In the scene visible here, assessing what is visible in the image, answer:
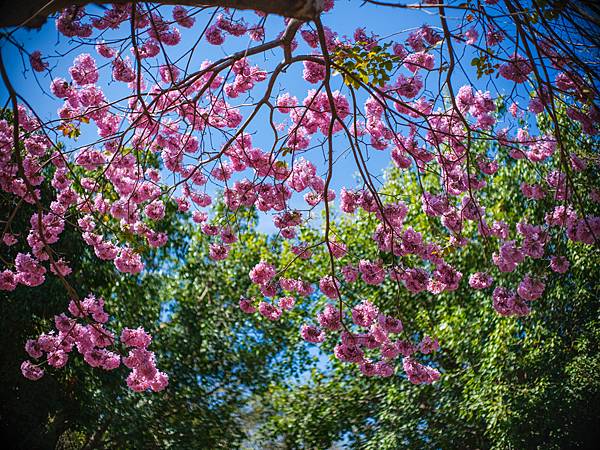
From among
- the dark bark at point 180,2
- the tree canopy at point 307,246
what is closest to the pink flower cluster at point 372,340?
the tree canopy at point 307,246

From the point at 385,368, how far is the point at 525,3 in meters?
2.80

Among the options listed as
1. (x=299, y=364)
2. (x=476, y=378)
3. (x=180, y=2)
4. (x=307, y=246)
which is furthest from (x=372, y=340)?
(x=299, y=364)

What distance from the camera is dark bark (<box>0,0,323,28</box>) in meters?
1.78

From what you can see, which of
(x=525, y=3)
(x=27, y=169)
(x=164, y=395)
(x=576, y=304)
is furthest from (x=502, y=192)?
(x=27, y=169)

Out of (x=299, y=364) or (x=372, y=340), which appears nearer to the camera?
(x=372, y=340)

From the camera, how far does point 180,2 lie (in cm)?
192

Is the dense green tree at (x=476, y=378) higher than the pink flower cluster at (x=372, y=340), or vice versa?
the dense green tree at (x=476, y=378)

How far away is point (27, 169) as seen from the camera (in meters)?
3.37

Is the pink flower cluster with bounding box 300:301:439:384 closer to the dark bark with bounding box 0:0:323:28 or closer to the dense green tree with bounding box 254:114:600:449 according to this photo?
the dense green tree with bounding box 254:114:600:449

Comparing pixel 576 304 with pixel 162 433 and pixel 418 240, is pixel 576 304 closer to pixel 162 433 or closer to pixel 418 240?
pixel 418 240

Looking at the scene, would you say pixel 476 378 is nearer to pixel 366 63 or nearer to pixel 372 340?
pixel 372 340

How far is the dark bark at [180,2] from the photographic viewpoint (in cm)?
178

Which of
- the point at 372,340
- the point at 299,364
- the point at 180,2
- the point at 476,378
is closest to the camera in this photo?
the point at 180,2

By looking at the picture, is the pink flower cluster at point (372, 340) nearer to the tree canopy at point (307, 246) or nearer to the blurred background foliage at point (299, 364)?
the tree canopy at point (307, 246)
